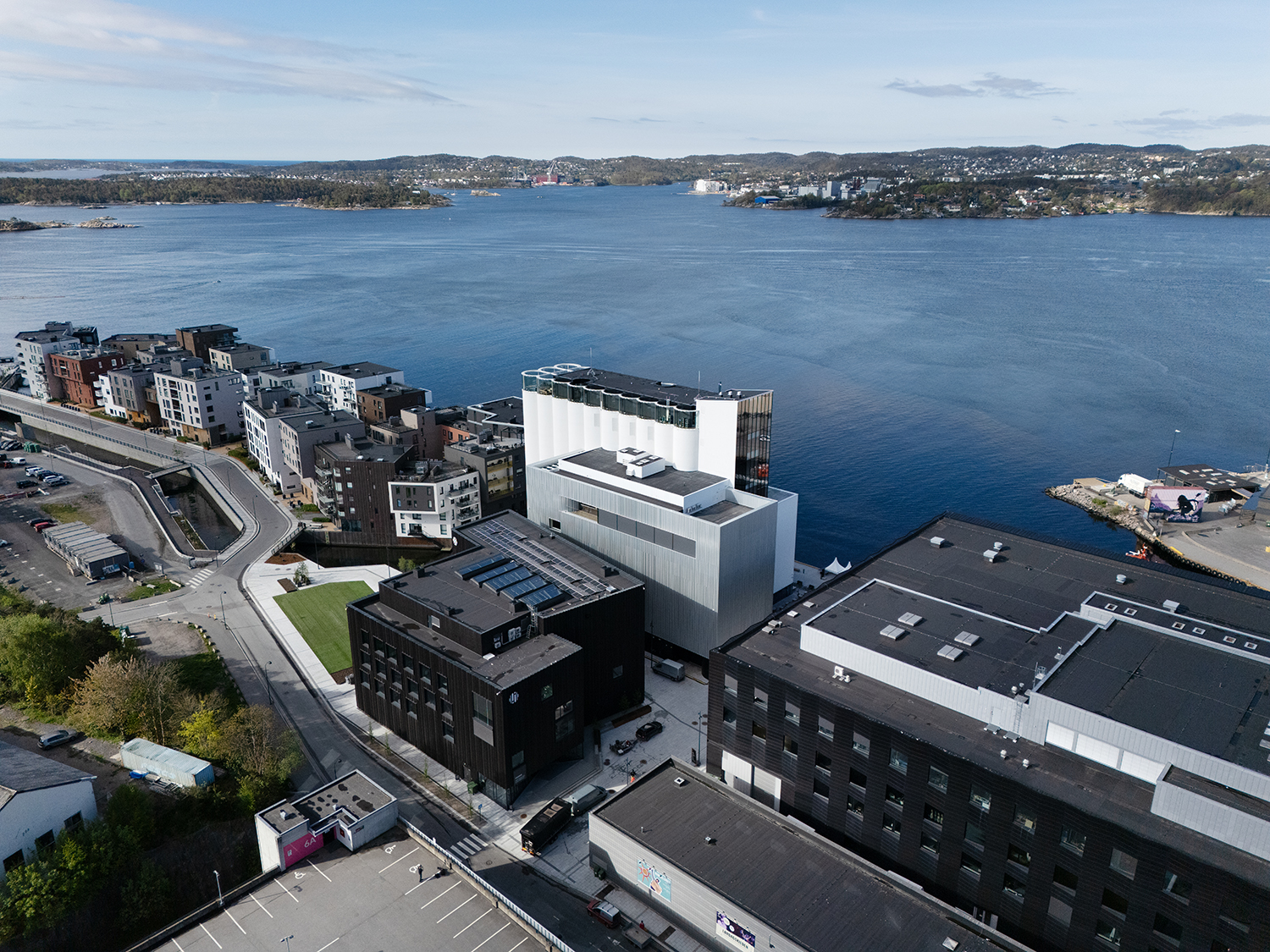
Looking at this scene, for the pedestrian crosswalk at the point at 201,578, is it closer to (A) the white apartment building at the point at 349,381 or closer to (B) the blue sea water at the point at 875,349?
(A) the white apartment building at the point at 349,381

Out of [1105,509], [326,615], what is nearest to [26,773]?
[326,615]

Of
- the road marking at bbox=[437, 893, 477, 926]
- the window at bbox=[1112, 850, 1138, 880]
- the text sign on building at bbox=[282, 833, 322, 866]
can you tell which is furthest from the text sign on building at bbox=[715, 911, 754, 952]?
the text sign on building at bbox=[282, 833, 322, 866]

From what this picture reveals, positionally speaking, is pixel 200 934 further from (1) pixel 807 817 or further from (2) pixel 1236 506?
(2) pixel 1236 506

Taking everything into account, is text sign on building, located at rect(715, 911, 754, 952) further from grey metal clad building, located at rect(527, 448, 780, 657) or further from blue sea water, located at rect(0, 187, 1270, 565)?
blue sea water, located at rect(0, 187, 1270, 565)

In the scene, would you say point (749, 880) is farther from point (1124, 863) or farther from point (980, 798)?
point (1124, 863)

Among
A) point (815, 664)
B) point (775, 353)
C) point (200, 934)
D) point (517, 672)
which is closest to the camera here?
point (200, 934)

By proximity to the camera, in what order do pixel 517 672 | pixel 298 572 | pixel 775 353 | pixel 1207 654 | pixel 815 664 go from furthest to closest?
pixel 775 353
pixel 298 572
pixel 517 672
pixel 815 664
pixel 1207 654

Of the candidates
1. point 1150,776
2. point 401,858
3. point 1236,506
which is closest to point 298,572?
point 401,858
